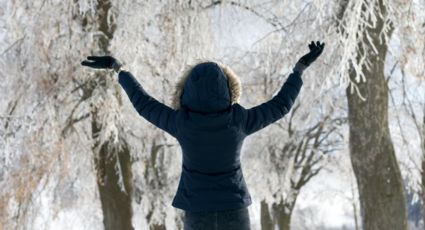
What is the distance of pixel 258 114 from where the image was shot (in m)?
2.76

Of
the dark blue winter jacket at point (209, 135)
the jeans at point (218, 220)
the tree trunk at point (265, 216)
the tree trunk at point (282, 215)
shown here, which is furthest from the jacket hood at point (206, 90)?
the tree trunk at point (265, 216)

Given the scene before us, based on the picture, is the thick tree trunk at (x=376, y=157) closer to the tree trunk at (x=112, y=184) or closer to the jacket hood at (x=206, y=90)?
the jacket hood at (x=206, y=90)

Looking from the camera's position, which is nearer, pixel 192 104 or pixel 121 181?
pixel 192 104

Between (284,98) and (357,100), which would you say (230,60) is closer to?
(357,100)

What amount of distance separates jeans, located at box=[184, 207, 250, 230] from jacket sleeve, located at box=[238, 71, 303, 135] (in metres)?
0.40

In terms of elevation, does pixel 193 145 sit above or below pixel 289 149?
below

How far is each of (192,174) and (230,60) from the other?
8.82 metres

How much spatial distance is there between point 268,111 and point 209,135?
0.33m

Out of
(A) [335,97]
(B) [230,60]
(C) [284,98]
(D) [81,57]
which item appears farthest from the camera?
(A) [335,97]

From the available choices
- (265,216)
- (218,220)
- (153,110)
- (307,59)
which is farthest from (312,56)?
(265,216)

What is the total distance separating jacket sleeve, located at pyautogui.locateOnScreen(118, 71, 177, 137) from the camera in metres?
2.74

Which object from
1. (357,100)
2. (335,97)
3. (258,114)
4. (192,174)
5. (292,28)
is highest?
(335,97)

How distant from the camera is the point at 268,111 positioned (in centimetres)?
278

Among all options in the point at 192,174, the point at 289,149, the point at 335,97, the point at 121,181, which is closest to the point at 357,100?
the point at 192,174
